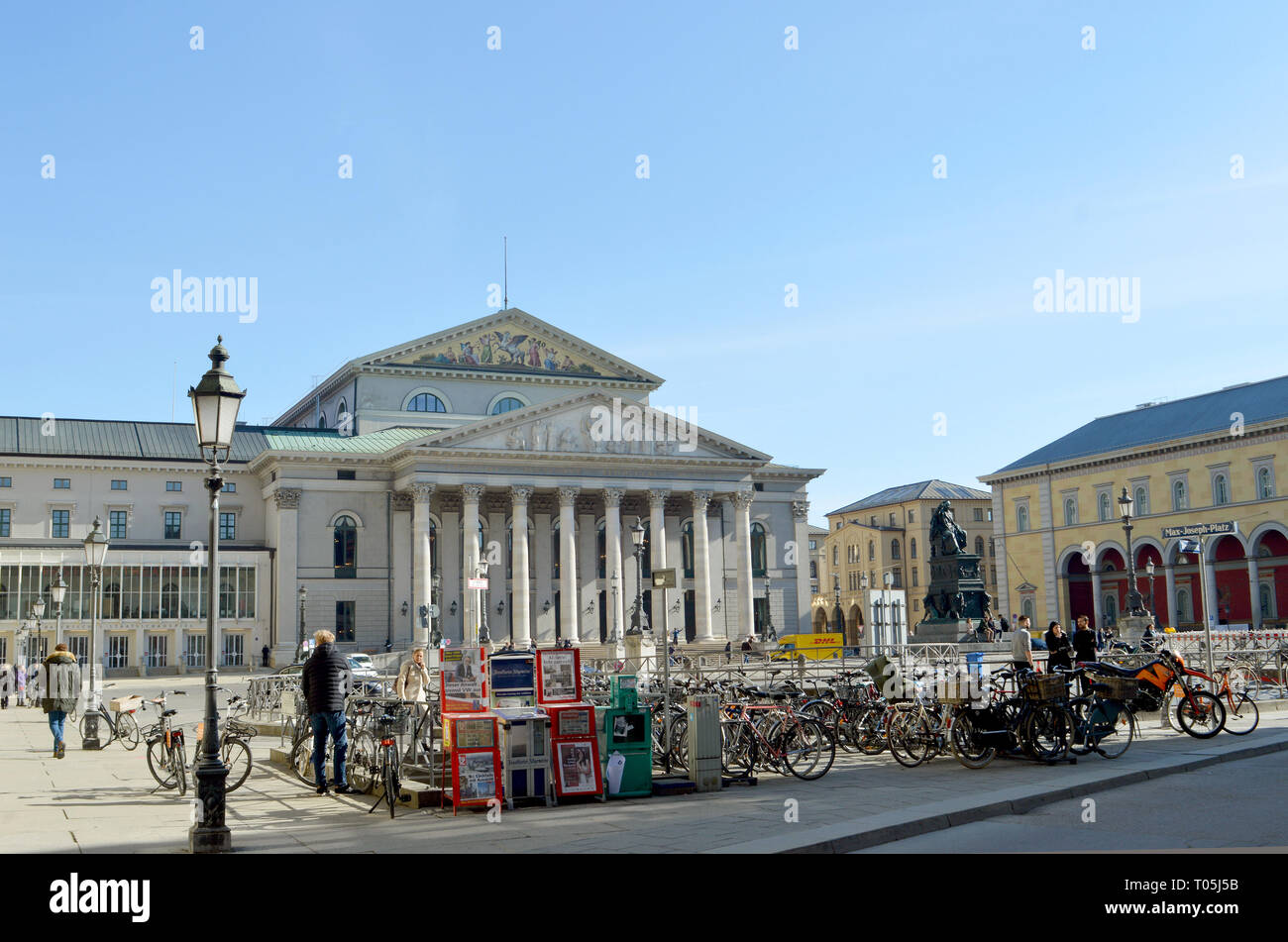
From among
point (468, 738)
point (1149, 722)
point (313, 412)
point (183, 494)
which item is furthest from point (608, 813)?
point (313, 412)

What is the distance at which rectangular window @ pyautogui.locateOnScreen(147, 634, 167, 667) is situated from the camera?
6353cm

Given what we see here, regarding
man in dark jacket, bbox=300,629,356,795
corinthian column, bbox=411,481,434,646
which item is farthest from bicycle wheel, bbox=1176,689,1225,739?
corinthian column, bbox=411,481,434,646

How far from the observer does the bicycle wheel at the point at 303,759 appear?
17.8m

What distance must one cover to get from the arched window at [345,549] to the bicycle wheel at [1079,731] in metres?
54.5

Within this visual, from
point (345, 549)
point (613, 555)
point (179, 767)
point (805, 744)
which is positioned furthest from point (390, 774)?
point (613, 555)

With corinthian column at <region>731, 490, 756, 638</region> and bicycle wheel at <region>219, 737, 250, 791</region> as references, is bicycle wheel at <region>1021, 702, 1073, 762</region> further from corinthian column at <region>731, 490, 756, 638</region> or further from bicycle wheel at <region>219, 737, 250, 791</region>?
corinthian column at <region>731, 490, 756, 638</region>

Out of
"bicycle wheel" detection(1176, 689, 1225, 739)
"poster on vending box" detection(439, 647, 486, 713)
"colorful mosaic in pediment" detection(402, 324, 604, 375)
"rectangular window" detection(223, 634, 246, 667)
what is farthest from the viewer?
"colorful mosaic in pediment" detection(402, 324, 604, 375)

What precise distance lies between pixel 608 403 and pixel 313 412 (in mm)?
24982

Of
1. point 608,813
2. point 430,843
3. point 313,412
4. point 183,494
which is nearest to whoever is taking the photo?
point 430,843

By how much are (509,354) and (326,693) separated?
200 feet

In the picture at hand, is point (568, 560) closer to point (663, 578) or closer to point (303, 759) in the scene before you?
point (303, 759)

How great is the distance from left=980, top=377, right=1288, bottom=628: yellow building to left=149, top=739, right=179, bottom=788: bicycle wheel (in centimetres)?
6001

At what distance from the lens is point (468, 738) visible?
14312mm
